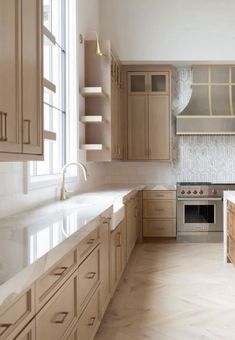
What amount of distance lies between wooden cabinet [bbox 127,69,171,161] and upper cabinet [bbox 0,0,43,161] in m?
4.81

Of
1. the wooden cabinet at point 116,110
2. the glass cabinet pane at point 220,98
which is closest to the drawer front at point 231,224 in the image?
the wooden cabinet at point 116,110

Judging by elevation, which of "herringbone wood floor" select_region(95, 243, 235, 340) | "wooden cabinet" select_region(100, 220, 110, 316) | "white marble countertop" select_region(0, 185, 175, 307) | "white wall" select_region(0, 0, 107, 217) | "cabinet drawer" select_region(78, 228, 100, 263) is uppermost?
"white wall" select_region(0, 0, 107, 217)

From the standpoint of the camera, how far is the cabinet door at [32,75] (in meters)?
2.47

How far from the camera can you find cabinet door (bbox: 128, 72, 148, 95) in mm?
7520

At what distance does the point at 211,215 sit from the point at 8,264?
5.87 meters

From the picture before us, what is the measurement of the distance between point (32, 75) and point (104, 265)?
5.27 feet

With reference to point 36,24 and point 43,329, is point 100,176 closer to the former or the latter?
point 36,24

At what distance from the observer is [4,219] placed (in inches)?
114

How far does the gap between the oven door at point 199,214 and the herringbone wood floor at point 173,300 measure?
0.90m

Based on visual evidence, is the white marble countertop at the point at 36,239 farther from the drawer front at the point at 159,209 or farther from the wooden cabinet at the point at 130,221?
the drawer front at the point at 159,209

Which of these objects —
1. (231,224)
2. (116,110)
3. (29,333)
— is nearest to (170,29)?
(116,110)

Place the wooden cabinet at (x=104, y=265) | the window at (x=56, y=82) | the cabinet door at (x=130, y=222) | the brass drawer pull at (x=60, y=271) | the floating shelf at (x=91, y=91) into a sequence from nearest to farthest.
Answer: the brass drawer pull at (x=60, y=271) < the wooden cabinet at (x=104, y=265) < the window at (x=56, y=82) < the floating shelf at (x=91, y=91) < the cabinet door at (x=130, y=222)

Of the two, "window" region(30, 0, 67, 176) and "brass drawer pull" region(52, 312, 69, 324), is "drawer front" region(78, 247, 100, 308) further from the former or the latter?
"window" region(30, 0, 67, 176)

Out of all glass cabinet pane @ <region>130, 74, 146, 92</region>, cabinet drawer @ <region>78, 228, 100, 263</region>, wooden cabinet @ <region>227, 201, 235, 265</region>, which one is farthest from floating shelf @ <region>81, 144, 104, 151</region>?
cabinet drawer @ <region>78, 228, 100, 263</region>
